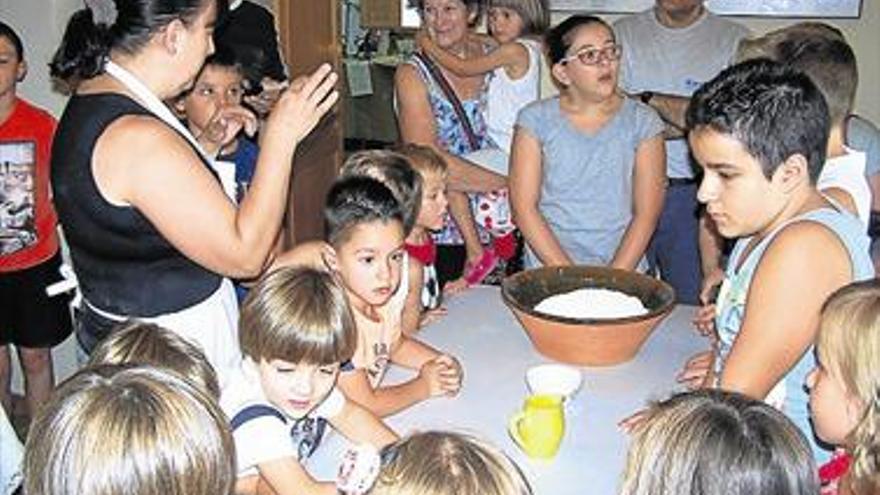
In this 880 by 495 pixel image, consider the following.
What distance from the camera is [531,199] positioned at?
8.86 ft

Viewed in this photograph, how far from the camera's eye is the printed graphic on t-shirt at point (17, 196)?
2994 mm

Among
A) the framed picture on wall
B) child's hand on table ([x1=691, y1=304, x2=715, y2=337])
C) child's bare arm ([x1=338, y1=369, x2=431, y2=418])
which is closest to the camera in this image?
child's bare arm ([x1=338, y1=369, x2=431, y2=418])

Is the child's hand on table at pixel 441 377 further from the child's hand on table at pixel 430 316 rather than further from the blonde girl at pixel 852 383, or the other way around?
the blonde girl at pixel 852 383

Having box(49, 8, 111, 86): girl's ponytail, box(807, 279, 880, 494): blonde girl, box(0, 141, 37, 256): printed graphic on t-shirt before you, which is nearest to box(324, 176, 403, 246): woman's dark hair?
box(49, 8, 111, 86): girl's ponytail

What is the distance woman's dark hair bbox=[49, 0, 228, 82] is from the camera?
5.65ft

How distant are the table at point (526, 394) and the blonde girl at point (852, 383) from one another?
1.13 feet

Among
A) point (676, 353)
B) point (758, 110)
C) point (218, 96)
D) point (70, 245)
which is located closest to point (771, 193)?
point (758, 110)

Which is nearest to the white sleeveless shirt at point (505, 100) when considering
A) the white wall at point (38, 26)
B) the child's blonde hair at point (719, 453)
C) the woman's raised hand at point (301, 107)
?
the white wall at point (38, 26)

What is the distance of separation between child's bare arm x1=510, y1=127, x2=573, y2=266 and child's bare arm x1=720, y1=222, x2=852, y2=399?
1052mm

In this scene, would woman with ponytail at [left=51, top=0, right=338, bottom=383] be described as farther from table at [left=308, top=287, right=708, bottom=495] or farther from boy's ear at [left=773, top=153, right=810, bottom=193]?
boy's ear at [left=773, top=153, right=810, bottom=193]

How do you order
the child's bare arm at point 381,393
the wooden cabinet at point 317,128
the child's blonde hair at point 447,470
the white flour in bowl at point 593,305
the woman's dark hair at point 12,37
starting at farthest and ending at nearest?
the wooden cabinet at point 317,128 → the woman's dark hair at point 12,37 → the white flour in bowl at point 593,305 → the child's bare arm at point 381,393 → the child's blonde hair at point 447,470

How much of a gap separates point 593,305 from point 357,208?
505 millimetres

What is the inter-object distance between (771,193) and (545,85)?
2.79 meters

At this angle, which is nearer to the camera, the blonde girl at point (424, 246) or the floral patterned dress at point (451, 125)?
the blonde girl at point (424, 246)
